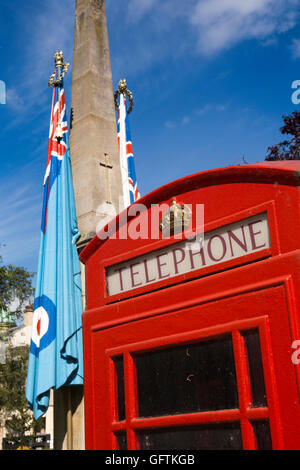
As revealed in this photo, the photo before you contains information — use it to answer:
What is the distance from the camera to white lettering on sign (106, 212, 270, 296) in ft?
7.50

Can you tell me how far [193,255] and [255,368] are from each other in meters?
0.63

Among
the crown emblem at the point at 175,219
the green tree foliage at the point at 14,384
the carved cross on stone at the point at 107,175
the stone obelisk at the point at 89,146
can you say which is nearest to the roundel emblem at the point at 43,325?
the stone obelisk at the point at 89,146

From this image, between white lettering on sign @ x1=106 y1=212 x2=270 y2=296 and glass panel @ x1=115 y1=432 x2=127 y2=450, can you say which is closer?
white lettering on sign @ x1=106 y1=212 x2=270 y2=296

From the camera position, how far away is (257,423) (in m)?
2.05

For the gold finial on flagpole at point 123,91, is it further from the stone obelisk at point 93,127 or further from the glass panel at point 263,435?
the glass panel at point 263,435

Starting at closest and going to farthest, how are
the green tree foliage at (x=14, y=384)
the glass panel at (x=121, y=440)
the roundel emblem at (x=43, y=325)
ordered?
1. the glass panel at (x=121, y=440)
2. the roundel emblem at (x=43, y=325)
3. the green tree foliage at (x=14, y=384)

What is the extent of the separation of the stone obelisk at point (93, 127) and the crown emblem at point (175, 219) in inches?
129

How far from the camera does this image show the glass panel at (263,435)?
201 cm

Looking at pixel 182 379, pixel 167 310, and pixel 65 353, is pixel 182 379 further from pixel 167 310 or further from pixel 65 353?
pixel 65 353

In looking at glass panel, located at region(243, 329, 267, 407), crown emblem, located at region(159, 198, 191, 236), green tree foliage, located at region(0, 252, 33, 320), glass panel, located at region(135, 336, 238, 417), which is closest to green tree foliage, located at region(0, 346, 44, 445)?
green tree foliage, located at region(0, 252, 33, 320)

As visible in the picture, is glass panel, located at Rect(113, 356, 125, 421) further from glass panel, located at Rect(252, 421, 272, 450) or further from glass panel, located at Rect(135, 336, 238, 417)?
glass panel, located at Rect(252, 421, 272, 450)

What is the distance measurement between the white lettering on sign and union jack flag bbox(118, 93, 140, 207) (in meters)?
3.71

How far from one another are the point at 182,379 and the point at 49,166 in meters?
4.51
